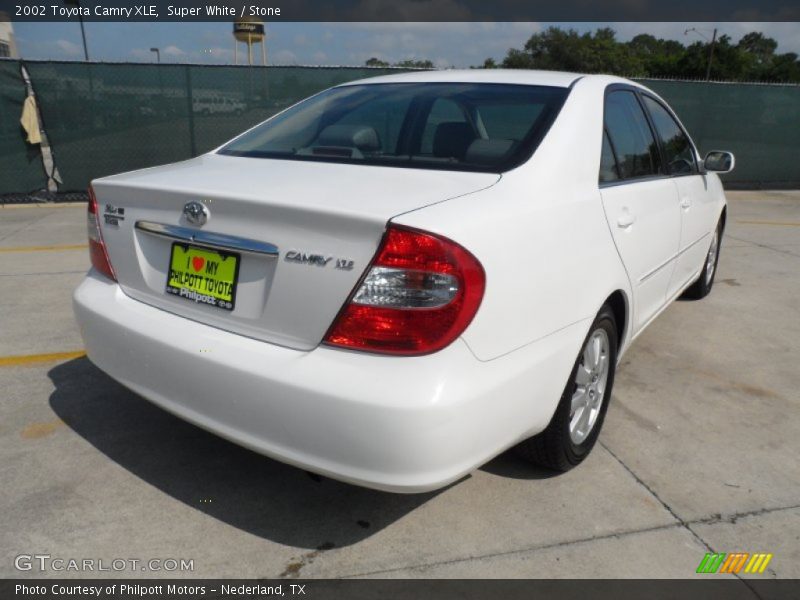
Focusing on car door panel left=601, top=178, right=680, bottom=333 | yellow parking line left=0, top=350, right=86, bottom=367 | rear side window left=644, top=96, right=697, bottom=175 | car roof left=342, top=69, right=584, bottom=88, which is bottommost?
yellow parking line left=0, top=350, right=86, bottom=367

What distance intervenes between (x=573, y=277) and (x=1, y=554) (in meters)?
2.09

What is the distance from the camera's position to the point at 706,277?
16.8ft

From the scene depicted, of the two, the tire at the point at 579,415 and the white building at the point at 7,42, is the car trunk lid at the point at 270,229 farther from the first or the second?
the white building at the point at 7,42

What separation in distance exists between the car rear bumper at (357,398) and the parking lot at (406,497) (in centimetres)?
40

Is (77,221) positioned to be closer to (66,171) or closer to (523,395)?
(66,171)

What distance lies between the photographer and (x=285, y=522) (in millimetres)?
2346

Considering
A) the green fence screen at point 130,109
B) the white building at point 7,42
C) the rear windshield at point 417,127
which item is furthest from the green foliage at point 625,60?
the rear windshield at point 417,127

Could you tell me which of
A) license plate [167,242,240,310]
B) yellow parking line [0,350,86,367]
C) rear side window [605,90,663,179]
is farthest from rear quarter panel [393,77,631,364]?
yellow parking line [0,350,86,367]

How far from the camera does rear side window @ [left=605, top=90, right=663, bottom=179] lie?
2932mm

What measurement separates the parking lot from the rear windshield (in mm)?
1255

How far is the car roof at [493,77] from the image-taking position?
2.90m

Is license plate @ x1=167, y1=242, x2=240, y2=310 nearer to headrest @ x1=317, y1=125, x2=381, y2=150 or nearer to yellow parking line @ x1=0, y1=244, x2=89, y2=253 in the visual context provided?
headrest @ x1=317, y1=125, x2=381, y2=150

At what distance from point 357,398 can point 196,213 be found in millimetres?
825

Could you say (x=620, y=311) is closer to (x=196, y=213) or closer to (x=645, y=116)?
(x=645, y=116)
